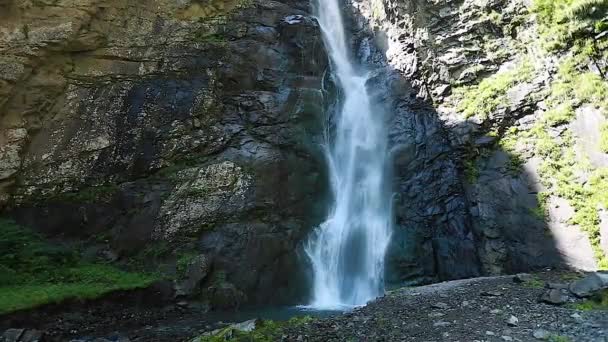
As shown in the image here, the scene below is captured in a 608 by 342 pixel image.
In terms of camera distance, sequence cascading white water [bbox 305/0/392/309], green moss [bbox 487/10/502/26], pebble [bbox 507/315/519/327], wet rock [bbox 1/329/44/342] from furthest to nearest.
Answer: green moss [bbox 487/10/502/26]
cascading white water [bbox 305/0/392/309]
wet rock [bbox 1/329/44/342]
pebble [bbox 507/315/519/327]

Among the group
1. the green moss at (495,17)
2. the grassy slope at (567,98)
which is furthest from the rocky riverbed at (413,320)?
the green moss at (495,17)

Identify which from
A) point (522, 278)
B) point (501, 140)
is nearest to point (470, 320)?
point (522, 278)

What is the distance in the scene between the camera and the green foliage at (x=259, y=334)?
22.6ft

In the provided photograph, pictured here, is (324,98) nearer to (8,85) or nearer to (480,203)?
(480,203)

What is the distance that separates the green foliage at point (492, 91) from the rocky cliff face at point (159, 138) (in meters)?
5.15

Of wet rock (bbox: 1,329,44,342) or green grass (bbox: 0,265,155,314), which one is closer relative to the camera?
wet rock (bbox: 1,329,44,342)

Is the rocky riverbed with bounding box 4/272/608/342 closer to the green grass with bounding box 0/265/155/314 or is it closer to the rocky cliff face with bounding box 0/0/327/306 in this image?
the green grass with bounding box 0/265/155/314

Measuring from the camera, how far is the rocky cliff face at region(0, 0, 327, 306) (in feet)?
42.4

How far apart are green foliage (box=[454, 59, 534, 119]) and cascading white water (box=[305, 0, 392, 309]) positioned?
10.4 feet

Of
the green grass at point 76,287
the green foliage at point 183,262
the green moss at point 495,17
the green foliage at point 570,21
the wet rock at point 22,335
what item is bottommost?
the wet rock at point 22,335

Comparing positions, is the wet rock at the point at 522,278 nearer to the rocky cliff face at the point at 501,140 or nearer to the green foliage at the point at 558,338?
the rocky cliff face at the point at 501,140

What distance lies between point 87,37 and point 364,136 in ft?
32.8

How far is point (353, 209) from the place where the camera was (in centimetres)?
1457

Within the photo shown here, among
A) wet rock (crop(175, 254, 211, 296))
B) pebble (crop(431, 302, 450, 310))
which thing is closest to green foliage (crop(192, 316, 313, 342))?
pebble (crop(431, 302, 450, 310))
